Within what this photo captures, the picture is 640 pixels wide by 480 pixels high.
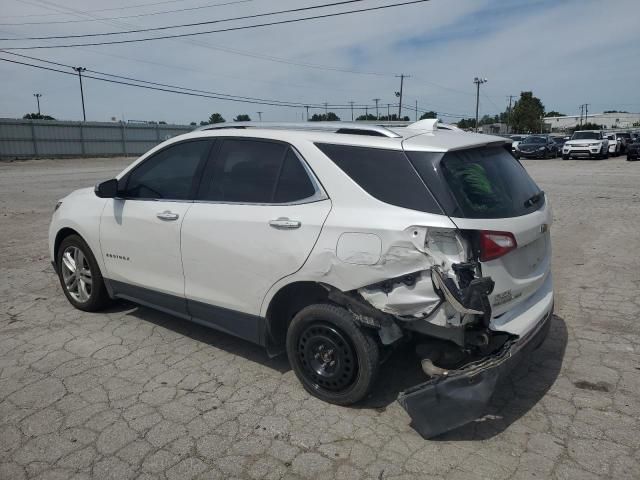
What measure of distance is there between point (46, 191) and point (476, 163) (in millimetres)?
15605

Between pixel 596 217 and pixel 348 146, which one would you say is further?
pixel 596 217

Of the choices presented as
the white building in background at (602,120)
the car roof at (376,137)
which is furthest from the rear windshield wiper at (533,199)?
the white building in background at (602,120)

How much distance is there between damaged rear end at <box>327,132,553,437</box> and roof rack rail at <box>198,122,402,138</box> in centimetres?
29

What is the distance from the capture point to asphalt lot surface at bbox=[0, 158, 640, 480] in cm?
271

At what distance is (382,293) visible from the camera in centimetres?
288

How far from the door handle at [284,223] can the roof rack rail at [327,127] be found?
2.27ft

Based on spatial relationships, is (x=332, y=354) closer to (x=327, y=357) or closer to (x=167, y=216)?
(x=327, y=357)

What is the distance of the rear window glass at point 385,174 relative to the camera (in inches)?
112

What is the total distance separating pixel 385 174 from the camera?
9.86ft

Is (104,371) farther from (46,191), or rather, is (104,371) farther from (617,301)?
(46,191)

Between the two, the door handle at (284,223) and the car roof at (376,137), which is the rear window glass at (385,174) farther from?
the door handle at (284,223)

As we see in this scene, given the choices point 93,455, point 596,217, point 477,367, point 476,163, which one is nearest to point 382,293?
point 477,367

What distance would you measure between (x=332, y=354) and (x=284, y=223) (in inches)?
35.3

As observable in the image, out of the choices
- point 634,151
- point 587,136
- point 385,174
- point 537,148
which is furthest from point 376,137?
point 587,136
